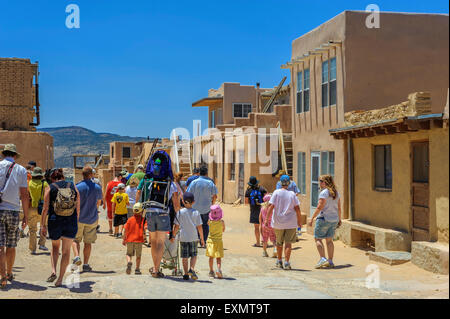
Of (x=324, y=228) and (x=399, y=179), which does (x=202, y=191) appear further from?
(x=399, y=179)

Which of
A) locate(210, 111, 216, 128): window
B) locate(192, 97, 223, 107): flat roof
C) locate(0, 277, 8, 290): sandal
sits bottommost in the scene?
locate(0, 277, 8, 290): sandal

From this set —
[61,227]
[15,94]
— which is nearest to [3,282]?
[61,227]

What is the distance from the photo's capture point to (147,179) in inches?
306

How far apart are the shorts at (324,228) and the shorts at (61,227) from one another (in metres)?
4.69

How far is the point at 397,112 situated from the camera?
1124cm

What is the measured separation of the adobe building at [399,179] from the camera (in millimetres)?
9328

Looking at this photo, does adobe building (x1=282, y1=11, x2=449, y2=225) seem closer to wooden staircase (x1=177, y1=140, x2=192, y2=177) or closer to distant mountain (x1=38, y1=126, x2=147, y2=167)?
wooden staircase (x1=177, y1=140, x2=192, y2=177)

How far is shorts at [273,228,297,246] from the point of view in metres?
9.27

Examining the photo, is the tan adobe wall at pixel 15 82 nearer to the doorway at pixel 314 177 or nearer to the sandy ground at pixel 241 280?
the sandy ground at pixel 241 280

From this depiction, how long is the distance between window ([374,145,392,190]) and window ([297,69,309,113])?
14.3ft

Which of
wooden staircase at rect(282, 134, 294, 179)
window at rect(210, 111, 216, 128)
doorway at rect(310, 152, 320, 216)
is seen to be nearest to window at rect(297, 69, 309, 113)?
doorway at rect(310, 152, 320, 216)

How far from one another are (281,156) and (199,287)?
14103mm

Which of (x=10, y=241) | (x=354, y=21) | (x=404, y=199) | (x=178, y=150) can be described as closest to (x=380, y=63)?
(x=354, y=21)
